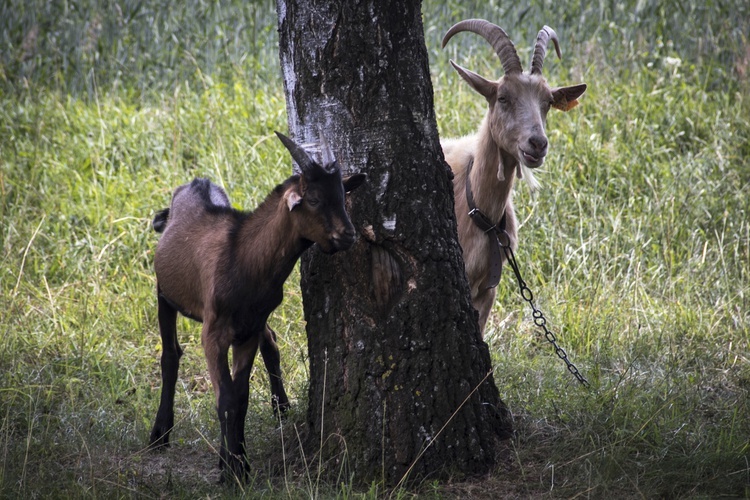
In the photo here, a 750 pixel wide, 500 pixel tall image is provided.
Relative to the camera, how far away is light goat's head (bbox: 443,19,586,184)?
524 centimetres

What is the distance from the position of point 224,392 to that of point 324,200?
108 centimetres

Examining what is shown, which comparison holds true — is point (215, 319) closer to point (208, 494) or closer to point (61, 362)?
point (208, 494)

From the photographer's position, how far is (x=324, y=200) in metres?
3.71

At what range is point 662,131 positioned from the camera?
327 inches

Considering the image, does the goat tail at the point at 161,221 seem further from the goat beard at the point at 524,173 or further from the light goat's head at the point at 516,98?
the goat beard at the point at 524,173

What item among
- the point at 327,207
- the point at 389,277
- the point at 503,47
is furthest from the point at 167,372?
the point at 503,47

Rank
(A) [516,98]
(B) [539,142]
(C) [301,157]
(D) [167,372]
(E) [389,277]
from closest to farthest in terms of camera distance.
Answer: (C) [301,157] < (E) [389,277] < (D) [167,372] < (B) [539,142] < (A) [516,98]

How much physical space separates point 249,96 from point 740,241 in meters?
4.76

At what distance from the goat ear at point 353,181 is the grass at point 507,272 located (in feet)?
4.02

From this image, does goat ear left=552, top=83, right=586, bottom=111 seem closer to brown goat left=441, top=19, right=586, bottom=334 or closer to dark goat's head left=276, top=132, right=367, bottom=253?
brown goat left=441, top=19, right=586, bottom=334

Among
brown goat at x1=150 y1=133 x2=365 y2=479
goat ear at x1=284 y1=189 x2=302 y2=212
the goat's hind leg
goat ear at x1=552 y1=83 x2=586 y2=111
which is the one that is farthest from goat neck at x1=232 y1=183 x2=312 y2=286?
goat ear at x1=552 y1=83 x2=586 y2=111

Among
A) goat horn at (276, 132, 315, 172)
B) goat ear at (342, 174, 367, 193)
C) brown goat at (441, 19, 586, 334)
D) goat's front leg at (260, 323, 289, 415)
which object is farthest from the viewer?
brown goat at (441, 19, 586, 334)

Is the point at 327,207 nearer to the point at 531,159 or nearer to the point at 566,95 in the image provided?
the point at 531,159

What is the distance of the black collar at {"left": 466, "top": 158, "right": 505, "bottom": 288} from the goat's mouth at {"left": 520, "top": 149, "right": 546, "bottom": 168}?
0.48 meters
